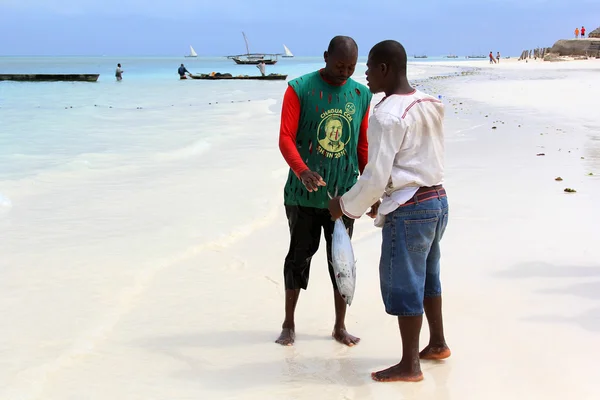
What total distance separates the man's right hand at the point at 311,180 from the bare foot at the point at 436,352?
1090mm

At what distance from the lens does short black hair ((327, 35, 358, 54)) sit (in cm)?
344

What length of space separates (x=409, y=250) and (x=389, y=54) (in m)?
0.93

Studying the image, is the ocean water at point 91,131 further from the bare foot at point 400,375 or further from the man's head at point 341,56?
the bare foot at point 400,375

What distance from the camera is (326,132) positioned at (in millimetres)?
3602

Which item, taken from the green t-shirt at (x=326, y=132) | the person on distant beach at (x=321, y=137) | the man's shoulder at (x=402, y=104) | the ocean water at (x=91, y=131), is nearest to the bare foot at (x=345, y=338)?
the person on distant beach at (x=321, y=137)

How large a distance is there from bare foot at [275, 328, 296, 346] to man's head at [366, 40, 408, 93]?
1639 millimetres

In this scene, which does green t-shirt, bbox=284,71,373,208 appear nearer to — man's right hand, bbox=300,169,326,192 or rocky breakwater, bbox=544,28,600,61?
man's right hand, bbox=300,169,326,192

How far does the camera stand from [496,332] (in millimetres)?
3867

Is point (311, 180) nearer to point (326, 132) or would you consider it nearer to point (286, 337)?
point (326, 132)

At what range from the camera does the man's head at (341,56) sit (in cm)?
344

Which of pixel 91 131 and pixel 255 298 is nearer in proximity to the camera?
pixel 255 298

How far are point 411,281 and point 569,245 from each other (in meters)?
2.81

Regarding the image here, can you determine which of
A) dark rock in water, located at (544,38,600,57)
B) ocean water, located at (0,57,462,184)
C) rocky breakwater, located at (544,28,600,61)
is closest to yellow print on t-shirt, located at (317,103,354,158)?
ocean water, located at (0,57,462,184)

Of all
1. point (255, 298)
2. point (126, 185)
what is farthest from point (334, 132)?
point (126, 185)
